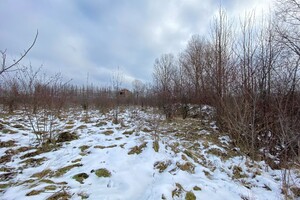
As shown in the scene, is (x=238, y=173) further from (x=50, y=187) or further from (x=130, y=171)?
(x=50, y=187)

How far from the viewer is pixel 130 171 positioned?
3846mm

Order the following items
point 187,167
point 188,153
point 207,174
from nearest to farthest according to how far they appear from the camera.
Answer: point 207,174 < point 187,167 < point 188,153

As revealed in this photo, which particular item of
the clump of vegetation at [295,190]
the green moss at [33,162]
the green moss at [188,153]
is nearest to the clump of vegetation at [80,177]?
the green moss at [33,162]

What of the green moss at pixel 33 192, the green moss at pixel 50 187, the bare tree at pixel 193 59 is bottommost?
the green moss at pixel 50 187

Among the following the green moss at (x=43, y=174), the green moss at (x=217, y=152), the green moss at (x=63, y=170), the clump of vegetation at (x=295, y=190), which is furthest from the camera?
the green moss at (x=217, y=152)

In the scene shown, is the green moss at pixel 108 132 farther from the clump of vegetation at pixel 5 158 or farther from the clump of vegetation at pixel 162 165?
the clump of vegetation at pixel 162 165

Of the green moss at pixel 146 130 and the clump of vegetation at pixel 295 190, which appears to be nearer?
the clump of vegetation at pixel 295 190

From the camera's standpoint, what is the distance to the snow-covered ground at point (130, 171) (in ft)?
10.1

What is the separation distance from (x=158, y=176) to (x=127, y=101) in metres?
15.3

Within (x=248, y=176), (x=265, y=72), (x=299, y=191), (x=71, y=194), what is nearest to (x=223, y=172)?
(x=248, y=176)

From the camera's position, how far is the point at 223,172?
4242mm

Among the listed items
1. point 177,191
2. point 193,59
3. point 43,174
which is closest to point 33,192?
point 43,174

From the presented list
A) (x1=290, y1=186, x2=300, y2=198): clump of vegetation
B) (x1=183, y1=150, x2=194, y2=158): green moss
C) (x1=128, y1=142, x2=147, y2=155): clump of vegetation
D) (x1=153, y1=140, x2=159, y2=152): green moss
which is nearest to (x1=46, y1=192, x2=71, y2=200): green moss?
(x1=128, y1=142, x2=147, y2=155): clump of vegetation

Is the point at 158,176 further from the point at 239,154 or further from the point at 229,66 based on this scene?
the point at 229,66
